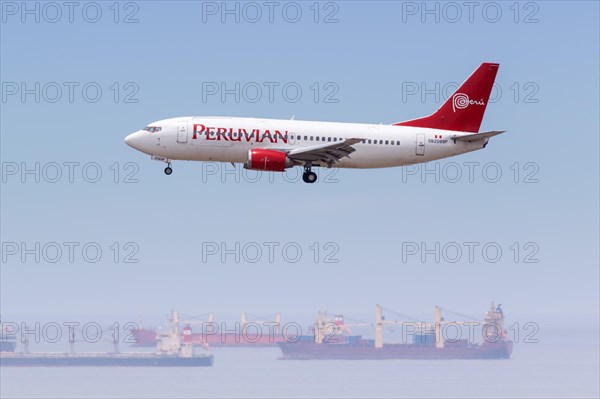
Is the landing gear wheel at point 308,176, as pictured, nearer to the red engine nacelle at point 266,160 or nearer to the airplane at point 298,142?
the airplane at point 298,142

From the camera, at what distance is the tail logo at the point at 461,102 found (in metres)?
107

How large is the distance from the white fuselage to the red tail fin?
8.76 ft

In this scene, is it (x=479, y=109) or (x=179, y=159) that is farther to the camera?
(x=479, y=109)

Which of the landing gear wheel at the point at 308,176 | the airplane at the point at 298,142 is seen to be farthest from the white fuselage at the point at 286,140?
Result: the landing gear wheel at the point at 308,176

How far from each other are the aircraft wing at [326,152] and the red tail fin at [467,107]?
7.74 m

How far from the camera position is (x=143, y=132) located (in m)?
97.5

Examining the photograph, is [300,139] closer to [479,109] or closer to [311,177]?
[311,177]

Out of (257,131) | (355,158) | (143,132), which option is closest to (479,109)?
(355,158)

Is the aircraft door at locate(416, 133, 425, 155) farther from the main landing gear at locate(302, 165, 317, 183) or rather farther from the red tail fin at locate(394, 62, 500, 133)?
the main landing gear at locate(302, 165, 317, 183)

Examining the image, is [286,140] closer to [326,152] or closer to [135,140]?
[326,152]

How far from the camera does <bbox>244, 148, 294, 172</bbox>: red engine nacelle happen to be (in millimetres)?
94625

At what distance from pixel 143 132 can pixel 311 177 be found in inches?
548

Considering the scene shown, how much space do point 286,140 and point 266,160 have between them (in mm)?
3513

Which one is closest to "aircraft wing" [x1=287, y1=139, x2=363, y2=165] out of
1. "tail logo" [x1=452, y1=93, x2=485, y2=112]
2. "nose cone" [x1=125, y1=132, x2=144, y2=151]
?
"nose cone" [x1=125, y1=132, x2=144, y2=151]
